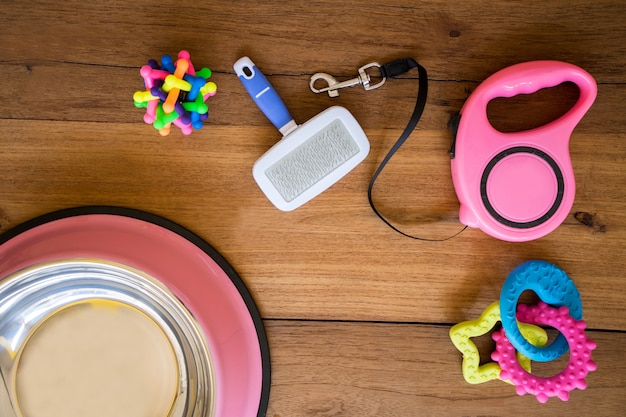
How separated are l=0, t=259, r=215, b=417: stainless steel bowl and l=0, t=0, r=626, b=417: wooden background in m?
0.08

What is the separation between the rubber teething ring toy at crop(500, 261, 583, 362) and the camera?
0.59 meters

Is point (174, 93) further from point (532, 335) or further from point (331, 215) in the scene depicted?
point (532, 335)

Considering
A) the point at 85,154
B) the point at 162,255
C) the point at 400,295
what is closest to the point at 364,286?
the point at 400,295

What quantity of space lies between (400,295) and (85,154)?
394 millimetres

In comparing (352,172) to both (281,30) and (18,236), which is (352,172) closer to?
(281,30)

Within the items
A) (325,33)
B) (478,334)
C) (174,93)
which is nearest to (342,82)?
(325,33)

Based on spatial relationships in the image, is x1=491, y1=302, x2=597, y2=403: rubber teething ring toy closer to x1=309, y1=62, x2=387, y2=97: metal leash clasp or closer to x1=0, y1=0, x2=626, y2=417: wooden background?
x1=0, y1=0, x2=626, y2=417: wooden background

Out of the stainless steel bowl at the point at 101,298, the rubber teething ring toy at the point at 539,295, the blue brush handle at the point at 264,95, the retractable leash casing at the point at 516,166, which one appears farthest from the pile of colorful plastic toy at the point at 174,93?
the rubber teething ring toy at the point at 539,295

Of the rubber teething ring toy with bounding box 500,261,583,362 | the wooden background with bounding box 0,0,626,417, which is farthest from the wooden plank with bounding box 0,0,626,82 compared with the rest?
the rubber teething ring toy with bounding box 500,261,583,362

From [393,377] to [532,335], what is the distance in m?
0.17

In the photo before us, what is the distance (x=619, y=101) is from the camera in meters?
0.64

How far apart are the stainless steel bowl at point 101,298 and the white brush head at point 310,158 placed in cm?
16

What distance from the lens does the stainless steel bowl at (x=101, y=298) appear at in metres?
0.58

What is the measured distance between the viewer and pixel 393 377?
65cm
